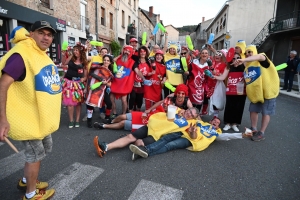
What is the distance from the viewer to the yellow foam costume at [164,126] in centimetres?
322

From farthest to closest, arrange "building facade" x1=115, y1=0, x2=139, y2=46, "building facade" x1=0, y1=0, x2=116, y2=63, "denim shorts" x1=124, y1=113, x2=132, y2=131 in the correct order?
"building facade" x1=115, y1=0, x2=139, y2=46, "building facade" x1=0, y1=0, x2=116, y2=63, "denim shorts" x1=124, y1=113, x2=132, y2=131

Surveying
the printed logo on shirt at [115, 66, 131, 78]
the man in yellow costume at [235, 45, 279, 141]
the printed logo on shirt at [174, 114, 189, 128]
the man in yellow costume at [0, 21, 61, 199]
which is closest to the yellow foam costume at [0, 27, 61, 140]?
the man in yellow costume at [0, 21, 61, 199]

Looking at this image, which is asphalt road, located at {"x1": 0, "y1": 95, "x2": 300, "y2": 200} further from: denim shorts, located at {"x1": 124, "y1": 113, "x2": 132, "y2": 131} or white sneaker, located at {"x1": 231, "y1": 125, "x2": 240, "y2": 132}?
white sneaker, located at {"x1": 231, "y1": 125, "x2": 240, "y2": 132}

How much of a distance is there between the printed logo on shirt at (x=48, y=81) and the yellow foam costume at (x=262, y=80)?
10.8 feet

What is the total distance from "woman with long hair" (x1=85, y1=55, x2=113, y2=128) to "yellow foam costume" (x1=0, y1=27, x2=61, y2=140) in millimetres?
2412

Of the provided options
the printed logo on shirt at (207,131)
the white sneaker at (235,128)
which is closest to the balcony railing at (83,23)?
the white sneaker at (235,128)

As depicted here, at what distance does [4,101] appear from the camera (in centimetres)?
163

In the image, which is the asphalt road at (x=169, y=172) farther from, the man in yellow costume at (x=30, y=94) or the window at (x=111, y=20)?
the window at (x=111, y=20)

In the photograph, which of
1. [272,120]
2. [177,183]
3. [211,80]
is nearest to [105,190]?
[177,183]

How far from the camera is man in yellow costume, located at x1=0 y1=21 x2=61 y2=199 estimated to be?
164cm

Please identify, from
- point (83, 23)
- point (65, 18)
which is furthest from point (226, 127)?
point (83, 23)

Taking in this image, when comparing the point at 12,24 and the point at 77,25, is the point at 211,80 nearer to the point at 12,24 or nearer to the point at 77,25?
the point at 12,24

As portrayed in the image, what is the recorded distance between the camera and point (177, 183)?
96.6 inches

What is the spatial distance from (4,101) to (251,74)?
3.75 metres
